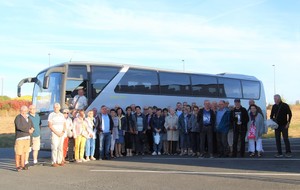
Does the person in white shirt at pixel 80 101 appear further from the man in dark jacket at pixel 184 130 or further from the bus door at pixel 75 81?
the man in dark jacket at pixel 184 130

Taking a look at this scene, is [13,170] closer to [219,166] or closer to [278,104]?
[219,166]

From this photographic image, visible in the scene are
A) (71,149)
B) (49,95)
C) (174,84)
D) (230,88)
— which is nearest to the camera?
(71,149)

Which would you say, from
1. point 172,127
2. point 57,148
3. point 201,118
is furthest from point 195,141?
point 57,148

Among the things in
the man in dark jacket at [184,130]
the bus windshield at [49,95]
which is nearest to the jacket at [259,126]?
the man in dark jacket at [184,130]

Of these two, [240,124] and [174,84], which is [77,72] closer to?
[174,84]

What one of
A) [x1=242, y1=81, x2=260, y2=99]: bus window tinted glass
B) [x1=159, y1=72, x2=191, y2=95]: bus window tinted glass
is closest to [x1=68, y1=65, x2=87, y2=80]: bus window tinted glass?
[x1=159, y1=72, x2=191, y2=95]: bus window tinted glass

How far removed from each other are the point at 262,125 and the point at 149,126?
4637 millimetres

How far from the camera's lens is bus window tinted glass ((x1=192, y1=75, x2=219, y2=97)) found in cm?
2016

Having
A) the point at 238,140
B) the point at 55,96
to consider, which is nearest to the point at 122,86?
the point at 55,96

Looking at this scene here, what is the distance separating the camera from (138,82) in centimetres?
1792

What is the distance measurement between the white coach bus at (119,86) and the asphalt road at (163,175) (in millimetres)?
3229

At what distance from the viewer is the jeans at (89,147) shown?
14659 millimetres

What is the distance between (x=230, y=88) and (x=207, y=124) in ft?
24.9

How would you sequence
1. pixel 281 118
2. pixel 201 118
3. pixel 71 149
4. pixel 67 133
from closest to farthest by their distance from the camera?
1. pixel 281 118
2. pixel 67 133
3. pixel 71 149
4. pixel 201 118
